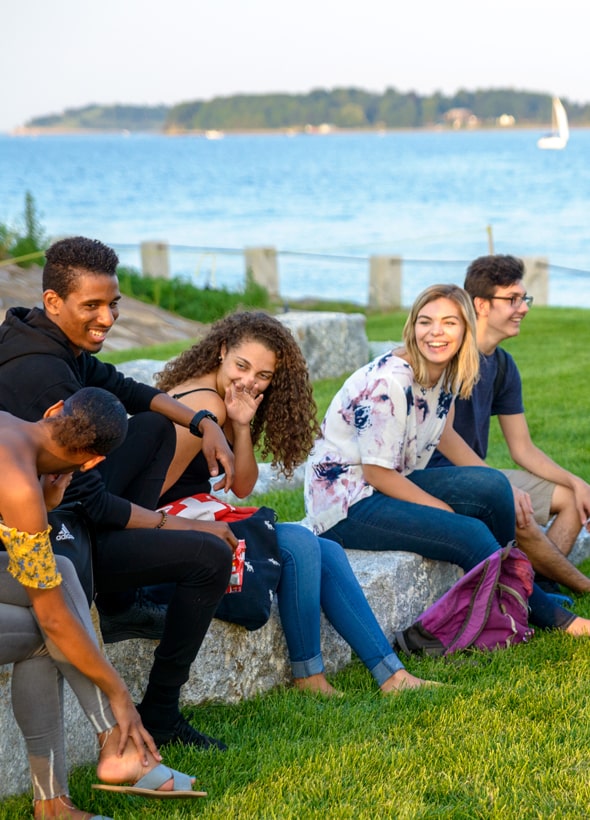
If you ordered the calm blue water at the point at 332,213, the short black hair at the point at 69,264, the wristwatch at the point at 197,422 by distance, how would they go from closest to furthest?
A: 1. the short black hair at the point at 69,264
2. the wristwatch at the point at 197,422
3. the calm blue water at the point at 332,213

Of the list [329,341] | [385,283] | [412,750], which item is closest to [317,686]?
[412,750]

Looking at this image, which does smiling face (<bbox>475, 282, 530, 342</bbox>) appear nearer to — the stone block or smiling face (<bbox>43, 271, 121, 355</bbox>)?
smiling face (<bbox>43, 271, 121, 355</bbox>)

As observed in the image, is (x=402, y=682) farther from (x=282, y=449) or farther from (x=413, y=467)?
(x=413, y=467)

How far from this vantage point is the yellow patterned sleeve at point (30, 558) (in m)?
2.60

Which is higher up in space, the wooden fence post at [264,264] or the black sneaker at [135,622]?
the black sneaker at [135,622]

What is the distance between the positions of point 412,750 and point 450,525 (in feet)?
4.01

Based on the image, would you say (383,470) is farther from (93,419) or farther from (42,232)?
(42,232)

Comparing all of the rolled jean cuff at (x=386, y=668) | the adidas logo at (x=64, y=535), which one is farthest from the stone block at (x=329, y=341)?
the adidas logo at (x=64, y=535)

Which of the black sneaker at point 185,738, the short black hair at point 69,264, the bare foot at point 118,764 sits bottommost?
the black sneaker at point 185,738

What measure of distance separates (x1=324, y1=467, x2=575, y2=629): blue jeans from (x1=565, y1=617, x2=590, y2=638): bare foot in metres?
0.02

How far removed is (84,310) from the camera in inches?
130

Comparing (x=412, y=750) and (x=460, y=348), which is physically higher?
(x=460, y=348)

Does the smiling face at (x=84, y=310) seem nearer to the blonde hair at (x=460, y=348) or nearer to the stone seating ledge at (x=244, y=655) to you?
the stone seating ledge at (x=244, y=655)

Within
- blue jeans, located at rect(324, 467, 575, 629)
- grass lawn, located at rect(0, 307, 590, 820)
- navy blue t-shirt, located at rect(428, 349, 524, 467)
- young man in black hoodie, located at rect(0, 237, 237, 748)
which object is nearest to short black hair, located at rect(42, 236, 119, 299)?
young man in black hoodie, located at rect(0, 237, 237, 748)
